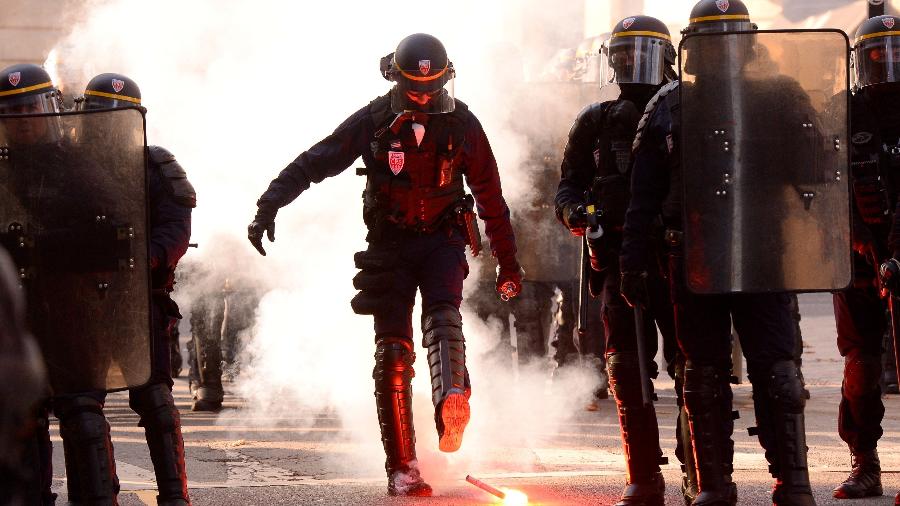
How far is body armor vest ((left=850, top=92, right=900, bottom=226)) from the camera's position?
20.2 feet

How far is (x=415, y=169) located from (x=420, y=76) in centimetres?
35

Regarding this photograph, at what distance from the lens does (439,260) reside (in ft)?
21.3

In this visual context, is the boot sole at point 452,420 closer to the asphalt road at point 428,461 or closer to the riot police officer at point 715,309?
the asphalt road at point 428,461

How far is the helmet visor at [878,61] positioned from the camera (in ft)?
20.8

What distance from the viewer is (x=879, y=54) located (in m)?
6.39

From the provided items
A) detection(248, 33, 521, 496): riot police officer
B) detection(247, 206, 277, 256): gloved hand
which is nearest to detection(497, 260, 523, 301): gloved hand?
detection(248, 33, 521, 496): riot police officer

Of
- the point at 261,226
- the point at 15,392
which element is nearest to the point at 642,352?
the point at 261,226

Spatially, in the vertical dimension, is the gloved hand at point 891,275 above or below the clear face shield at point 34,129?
below

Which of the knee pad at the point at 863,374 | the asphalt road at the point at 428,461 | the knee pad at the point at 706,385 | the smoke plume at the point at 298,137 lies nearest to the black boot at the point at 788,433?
the knee pad at the point at 706,385

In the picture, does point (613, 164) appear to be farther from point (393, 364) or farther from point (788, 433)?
point (788, 433)

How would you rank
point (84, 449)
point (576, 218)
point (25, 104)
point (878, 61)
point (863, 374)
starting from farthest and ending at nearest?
1. point (878, 61)
2. point (863, 374)
3. point (576, 218)
4. point (25, 104)
5. point (84, 449)

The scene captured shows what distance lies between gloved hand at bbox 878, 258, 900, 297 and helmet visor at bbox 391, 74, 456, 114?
1718 mm

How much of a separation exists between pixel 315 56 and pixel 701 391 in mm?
6348

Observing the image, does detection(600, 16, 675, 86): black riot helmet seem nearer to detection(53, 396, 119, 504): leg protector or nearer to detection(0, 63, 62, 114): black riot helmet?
detection(0, 63, 62, 114): black riot helmet
